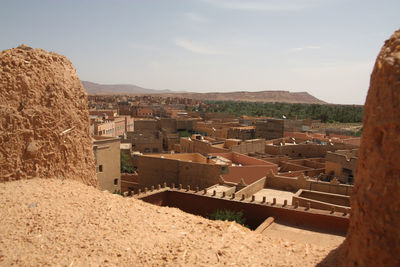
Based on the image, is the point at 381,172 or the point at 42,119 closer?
the point at 381,172

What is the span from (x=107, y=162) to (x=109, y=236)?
51.0ft

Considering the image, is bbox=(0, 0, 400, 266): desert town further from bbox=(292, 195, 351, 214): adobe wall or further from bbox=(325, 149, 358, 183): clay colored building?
bbox=(325, 149, 358, 183): clay colored building

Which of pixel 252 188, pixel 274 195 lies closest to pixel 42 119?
pixel 252 188

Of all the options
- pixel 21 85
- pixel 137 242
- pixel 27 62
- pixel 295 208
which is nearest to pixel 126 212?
pixel 137 242

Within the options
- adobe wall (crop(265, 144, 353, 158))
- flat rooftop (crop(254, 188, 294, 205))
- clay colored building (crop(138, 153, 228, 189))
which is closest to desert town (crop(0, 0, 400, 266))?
flat rooftop (crop(254, 188, 294, 205))

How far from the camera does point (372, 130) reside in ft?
13.0

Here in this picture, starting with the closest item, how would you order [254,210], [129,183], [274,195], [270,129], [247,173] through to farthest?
→ 1. [254,210]
2. [274,195]
3. [247,173]
4. [129,183]
5. [270,129]

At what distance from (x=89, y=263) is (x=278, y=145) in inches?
1047

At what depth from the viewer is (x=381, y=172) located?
12.4ft

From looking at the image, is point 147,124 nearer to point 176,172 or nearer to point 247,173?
point 176,172

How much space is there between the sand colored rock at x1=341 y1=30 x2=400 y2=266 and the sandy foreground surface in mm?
1916

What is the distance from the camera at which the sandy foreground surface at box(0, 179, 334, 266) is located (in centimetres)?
516

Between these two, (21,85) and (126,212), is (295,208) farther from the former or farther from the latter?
(21,85)

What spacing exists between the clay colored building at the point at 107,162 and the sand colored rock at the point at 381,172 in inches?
694
